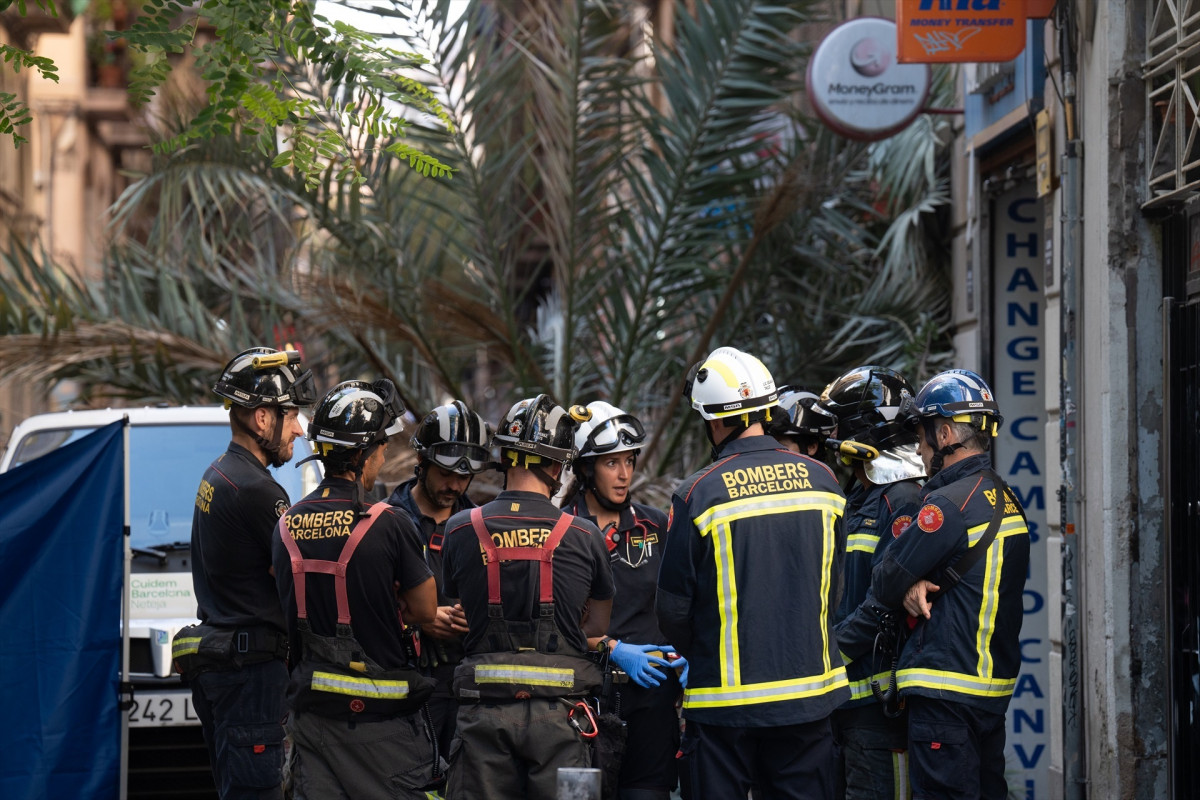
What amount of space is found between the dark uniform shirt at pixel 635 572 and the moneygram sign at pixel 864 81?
414cm

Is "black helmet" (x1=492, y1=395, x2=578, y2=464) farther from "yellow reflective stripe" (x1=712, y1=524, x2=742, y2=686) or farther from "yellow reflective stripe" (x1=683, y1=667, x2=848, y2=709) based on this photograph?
"yellow reflective stripe" (x1=683, y1=667, x2=848, y2=709)

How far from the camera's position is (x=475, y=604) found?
505cm

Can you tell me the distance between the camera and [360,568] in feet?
16.3

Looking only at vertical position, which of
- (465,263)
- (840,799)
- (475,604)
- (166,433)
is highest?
(465,263)

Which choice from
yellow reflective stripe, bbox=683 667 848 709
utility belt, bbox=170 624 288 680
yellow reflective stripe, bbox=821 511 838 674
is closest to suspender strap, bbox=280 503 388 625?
utility belt, bbox=170 624 288 680

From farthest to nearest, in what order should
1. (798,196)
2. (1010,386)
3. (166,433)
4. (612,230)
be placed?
(612,230) → (798,196) → (1010,386) → (166,433)

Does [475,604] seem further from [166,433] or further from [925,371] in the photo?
[925,371]

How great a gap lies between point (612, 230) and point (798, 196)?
1.47 metres

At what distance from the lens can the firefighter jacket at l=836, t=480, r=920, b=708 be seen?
5680 millimetres

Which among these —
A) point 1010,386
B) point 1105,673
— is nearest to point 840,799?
point 1105,673

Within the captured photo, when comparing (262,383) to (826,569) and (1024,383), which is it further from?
(1024,383)

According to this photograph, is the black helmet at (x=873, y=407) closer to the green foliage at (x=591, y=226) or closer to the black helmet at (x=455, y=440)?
the black helmet at (x=455, y=440)

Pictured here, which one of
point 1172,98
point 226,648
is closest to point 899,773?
point 226,648

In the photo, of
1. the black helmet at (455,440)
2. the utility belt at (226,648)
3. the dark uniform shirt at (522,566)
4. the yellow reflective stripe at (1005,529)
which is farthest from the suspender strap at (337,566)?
the yellow reflective stripe at (1005,529)
